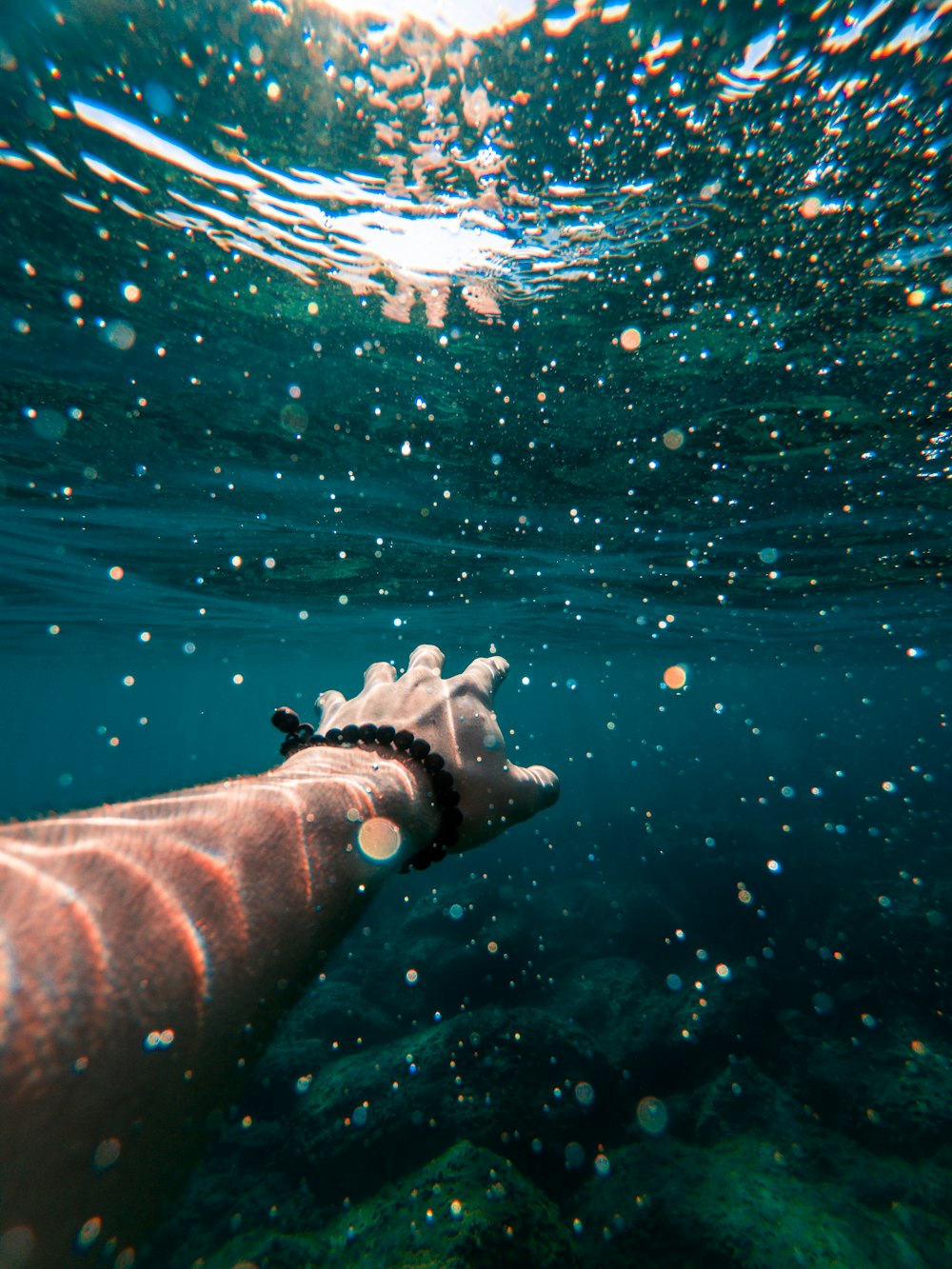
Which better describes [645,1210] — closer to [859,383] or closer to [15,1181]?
[15,1181]

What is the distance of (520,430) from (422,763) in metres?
9.41

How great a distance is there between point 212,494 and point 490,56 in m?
10.8

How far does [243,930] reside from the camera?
1.46 metres

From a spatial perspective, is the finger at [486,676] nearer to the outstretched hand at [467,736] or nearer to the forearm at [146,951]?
the outstretched hand at [467,736]

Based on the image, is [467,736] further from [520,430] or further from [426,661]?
[520,430]

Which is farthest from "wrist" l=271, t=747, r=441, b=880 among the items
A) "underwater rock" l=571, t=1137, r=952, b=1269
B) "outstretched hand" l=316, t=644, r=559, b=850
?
"underwater rock" l=571, t=1137, r=952, b=1269

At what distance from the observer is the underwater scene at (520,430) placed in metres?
5.11

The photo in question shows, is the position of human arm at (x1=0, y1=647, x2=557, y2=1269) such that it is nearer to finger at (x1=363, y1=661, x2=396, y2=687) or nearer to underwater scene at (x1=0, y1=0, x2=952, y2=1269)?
underwater scene at (x1=0, y1=0, x2=952, y2=1269)

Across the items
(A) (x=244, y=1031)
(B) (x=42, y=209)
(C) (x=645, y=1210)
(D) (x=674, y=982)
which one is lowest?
(D) (x=674, y=982)

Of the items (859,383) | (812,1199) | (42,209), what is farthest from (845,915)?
(42,209)

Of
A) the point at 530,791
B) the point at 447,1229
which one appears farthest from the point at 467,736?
the point at 447,1229

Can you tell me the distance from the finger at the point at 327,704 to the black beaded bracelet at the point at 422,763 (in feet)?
1.55

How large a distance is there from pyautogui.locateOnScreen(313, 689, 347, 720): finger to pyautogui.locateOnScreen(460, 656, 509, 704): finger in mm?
715

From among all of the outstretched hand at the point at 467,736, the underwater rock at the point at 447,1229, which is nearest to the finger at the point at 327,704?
the outstretched hand at the point at 467,736
